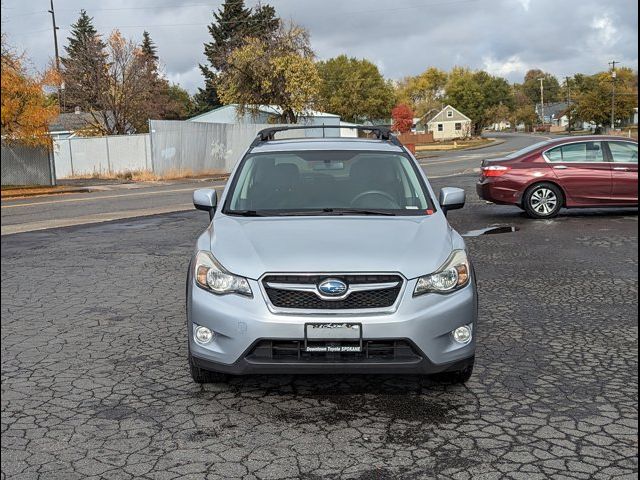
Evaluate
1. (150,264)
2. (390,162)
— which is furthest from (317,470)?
(150,264)

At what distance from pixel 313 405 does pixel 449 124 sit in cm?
12629

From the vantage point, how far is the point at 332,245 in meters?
3.91

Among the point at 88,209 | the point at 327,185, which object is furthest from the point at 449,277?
the point at 88,209

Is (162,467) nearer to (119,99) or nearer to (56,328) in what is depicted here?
(56,328)

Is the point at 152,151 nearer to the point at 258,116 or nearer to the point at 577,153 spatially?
the point at 258,116

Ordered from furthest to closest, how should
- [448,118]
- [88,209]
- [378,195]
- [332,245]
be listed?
[448,118]
[88,209]
[378,195]
[332,245]

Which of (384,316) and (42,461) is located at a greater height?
(384,316)

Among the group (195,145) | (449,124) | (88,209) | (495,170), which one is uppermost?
(449,124)

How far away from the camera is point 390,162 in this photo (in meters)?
5.43

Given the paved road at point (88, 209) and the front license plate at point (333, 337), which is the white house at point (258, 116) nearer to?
the paved road at point (88, 209)

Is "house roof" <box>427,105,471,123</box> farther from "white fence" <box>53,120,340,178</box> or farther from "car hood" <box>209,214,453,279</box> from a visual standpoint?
"car hood" <box>209,214,453,279</box>

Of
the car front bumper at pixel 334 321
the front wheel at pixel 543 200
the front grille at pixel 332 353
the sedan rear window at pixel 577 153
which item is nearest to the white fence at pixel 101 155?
the front wheel at pixel 543 200

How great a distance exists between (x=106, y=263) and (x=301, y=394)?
5.58m

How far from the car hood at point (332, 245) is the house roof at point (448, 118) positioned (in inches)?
4781
